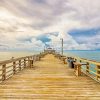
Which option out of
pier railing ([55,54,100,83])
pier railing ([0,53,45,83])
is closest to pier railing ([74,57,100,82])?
pier railing ([55,54,100,83])

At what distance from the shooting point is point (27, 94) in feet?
21.0

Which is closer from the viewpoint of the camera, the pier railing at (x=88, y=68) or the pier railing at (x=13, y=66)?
the pier railing at (x=88, y=68)

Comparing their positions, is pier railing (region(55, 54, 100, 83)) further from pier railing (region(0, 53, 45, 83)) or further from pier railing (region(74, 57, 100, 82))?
pier railing (region(0, 53, 45, 83))

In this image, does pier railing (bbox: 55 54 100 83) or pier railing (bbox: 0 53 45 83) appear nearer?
pier railing (bbox: 55 54 100 83)

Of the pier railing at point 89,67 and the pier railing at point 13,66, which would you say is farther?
the pier railing at point 13,66

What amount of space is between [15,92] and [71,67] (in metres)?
9.52

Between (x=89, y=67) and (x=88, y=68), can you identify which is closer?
(x=88, y=68)

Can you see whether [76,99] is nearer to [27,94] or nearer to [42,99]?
[42,99]

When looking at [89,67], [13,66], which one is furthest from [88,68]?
[13,66]

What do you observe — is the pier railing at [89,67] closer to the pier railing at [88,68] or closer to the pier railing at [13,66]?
the pier railing at [88,68]

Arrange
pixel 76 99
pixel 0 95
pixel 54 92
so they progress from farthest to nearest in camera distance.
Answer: pixel 54 92
pixel 0 95
pixel 76 99

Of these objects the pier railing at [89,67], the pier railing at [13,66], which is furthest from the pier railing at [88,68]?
the pier railing at [13,66]

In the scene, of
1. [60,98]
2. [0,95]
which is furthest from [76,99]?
[0,95]

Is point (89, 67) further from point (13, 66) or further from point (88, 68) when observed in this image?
point (13, 66)
